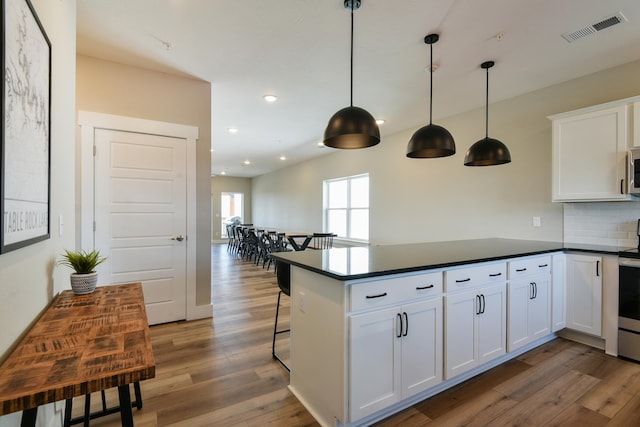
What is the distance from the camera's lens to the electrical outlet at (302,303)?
6.61 feet

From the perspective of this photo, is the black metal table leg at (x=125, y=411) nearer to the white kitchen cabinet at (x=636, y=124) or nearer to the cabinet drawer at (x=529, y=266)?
the cabinet drawer at (x=529, y=266)

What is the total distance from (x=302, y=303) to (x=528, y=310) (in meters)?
2.11

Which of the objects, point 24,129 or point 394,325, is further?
point 394,325

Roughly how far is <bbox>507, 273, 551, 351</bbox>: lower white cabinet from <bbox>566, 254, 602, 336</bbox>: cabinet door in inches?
13.1

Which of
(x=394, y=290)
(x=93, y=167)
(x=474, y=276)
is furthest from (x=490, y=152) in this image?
(x=93, y=167)

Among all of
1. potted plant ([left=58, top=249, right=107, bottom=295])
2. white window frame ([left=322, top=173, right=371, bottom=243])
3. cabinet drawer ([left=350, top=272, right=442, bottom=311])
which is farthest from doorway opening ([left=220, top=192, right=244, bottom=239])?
cabinet drawer ([left=350, top=272, right=442, bottom=311])

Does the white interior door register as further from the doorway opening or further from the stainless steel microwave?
the doorway opening

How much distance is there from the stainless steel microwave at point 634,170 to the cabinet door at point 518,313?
122 centimetres

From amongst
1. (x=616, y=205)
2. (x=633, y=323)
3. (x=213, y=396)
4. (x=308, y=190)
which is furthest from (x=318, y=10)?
(x=308, y=190)

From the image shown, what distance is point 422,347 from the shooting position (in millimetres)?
1951

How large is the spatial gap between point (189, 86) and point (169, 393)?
10.1 ft

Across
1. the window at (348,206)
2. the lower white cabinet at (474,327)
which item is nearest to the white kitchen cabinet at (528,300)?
the lower white cabinet at (474,327)

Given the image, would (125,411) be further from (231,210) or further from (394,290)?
(231,210)

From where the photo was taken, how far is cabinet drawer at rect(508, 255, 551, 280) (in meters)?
2.55
